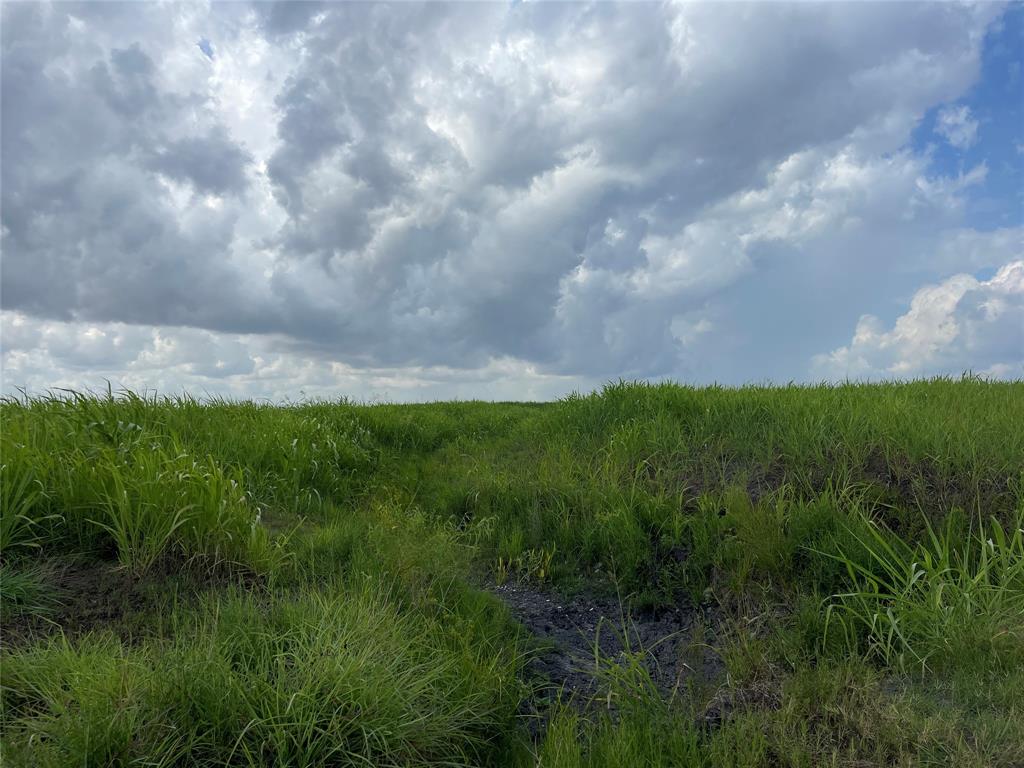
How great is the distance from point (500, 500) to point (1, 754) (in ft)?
15.3

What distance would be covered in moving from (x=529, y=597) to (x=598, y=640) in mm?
841

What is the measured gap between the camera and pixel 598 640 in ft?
13.5

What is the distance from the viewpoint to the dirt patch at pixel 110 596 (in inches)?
127

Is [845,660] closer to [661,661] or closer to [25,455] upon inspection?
[661,661]

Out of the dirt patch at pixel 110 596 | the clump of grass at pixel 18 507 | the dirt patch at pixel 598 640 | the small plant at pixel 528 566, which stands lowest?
the dirt patch at pixel 598 640

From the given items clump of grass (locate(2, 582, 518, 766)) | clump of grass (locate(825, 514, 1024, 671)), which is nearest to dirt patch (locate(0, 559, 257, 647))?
clump of grass (locate(2, 582, 518, 766))

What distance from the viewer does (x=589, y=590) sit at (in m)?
4.92

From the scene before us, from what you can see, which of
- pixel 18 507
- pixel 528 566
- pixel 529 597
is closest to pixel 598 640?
pixel 529 597

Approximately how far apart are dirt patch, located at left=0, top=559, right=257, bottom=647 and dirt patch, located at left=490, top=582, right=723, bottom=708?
6.10 ft

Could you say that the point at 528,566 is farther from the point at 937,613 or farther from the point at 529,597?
the point at 937,613

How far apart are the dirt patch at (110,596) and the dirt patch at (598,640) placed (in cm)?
186

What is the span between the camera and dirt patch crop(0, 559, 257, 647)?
10.6 ft

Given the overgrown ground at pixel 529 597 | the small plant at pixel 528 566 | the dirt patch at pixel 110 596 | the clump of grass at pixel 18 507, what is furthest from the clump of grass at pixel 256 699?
the small plant at pixel 528 566

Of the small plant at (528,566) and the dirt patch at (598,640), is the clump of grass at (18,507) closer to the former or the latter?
the dirt patch at (598,640)
